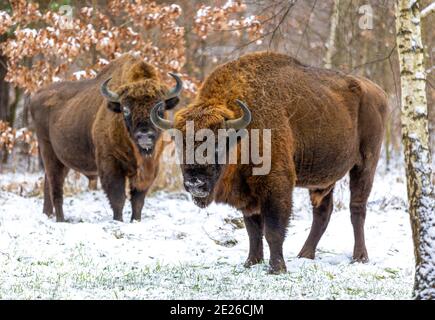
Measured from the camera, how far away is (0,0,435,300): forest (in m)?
7.29

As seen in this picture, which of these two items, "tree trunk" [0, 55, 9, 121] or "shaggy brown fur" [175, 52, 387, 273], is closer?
"shaggy brown fur" [175, 52, 387, 273]

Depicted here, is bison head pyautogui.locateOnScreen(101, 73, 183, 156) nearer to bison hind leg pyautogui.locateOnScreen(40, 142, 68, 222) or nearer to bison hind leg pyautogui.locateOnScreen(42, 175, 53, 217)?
bison hind leg pyautogui.locateOnScreen(40, 142, 68, 222)

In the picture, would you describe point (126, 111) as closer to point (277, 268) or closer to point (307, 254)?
point (307, 254)

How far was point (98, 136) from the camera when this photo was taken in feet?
41.3

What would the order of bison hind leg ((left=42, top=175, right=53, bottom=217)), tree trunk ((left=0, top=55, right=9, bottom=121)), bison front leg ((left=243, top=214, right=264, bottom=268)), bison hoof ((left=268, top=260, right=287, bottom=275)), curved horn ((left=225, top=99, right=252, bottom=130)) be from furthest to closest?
tree trunk ((left=0, top=55, right=9, bottom=121)) → bison hind leg ((left=42, top=175, right=53, bottom=217)) → bison front leg ((left=243, top=214, right=264, bottom=268)) → bison hoof ((left=268, top=260, right=287, bottom=275)) → curved horn ((left=225, top=99, right=252, bottom=130))

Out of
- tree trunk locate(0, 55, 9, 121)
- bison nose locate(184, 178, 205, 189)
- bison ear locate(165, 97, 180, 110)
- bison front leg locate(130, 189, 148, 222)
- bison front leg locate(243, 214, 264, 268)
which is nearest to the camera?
bison nose locate(184, 178, 205, 189)

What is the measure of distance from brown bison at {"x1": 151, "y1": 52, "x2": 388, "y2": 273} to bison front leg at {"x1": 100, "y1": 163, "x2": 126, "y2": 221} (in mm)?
3538

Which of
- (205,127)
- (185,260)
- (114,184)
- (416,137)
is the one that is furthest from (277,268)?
(114,184)

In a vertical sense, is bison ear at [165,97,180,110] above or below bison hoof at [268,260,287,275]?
above

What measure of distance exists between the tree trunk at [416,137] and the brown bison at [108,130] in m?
5.34

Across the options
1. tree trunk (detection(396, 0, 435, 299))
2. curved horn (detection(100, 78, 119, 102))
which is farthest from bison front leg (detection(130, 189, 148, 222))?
tree trunk (detection(396, 0, 435, 299))

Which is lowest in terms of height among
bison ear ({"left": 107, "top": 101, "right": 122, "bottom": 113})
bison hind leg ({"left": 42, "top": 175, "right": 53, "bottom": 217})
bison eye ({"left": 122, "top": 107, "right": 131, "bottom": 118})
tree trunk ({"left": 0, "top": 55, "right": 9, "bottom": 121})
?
bison hind leg ({"left": 42, "top": 175, "right": 53, "bottom": 217})

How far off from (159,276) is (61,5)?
1056 cm

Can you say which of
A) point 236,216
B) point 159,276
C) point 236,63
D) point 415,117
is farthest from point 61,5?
point 415,117
